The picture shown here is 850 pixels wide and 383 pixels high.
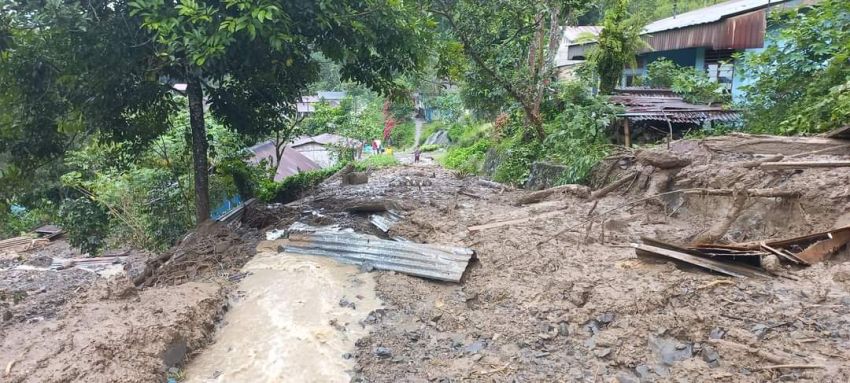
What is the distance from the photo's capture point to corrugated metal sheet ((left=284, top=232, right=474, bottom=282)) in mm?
5262

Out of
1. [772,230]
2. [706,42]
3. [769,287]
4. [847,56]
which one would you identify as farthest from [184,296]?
[706,42]

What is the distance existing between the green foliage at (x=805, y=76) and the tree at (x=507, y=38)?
12.8 ft

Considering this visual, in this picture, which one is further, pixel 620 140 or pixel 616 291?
pixel 620 140

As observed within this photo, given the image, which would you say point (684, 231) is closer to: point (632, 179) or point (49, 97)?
point (632, 179)

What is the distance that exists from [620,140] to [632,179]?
358cm

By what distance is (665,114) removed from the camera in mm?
9586

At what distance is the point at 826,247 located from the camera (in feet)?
13.0

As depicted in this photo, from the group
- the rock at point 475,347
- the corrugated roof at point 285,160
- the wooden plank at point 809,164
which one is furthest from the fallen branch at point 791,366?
the corrugated roof at point 285,160

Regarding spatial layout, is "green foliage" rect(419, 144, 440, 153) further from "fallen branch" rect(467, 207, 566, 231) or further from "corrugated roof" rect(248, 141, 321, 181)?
"fallen branch" rect(467, 207, 566, 231)

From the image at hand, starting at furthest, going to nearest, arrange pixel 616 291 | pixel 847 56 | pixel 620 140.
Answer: pixel 620 140 → pixel 847 56 → pixel 616 291

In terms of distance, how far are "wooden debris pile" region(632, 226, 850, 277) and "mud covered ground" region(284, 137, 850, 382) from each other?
83 millimetres

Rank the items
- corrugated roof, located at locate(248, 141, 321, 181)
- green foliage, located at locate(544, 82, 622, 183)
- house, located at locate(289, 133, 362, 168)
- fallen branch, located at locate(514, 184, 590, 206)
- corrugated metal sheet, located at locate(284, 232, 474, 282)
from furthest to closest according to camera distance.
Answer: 1. house, located at locate(289, 133, 362, 168)
2. corrugated roof, located at locate(248, 141, 321, 181)
3. green foliage, located at locate(544, 82, 622, 183)
4. fallen branch, located at locate(514, 184, 590, 206)
5. corrugated metal sheet, located at locate(284, 232, 474, 282)

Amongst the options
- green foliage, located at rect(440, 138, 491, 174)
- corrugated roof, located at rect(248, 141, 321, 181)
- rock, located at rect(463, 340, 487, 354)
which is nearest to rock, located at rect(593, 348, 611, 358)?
rock, located at rect(463, 340, 487, 354)

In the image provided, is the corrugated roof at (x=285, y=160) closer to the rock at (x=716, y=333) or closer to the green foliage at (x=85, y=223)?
the green foliage at (x=85, y=223)
